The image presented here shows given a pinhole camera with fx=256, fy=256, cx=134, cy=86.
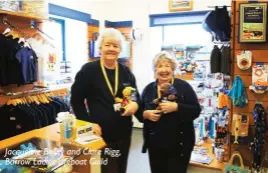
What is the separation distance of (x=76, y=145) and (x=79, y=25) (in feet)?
10.3

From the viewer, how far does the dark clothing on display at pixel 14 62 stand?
8.93ft

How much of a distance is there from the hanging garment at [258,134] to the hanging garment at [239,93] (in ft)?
0.45

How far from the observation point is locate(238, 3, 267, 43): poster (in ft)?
7.75

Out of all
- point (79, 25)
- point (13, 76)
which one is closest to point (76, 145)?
point (13, 76)

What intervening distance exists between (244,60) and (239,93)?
0.32 meters

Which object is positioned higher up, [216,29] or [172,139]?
[216,29]

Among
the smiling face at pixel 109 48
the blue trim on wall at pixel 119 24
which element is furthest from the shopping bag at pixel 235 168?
the blue trim on wall at pixel 119 24

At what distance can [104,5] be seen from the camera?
4895 mm

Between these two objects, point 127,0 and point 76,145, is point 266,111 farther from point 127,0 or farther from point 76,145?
point 127,0

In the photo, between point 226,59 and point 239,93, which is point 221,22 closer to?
point 226,59

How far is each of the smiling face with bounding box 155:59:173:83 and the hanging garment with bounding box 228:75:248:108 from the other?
3.32 feet

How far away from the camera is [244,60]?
2.49 m

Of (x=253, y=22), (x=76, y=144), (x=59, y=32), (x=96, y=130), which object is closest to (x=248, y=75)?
(x=253, y=22)

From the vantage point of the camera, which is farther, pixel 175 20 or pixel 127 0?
pixel 127 0
